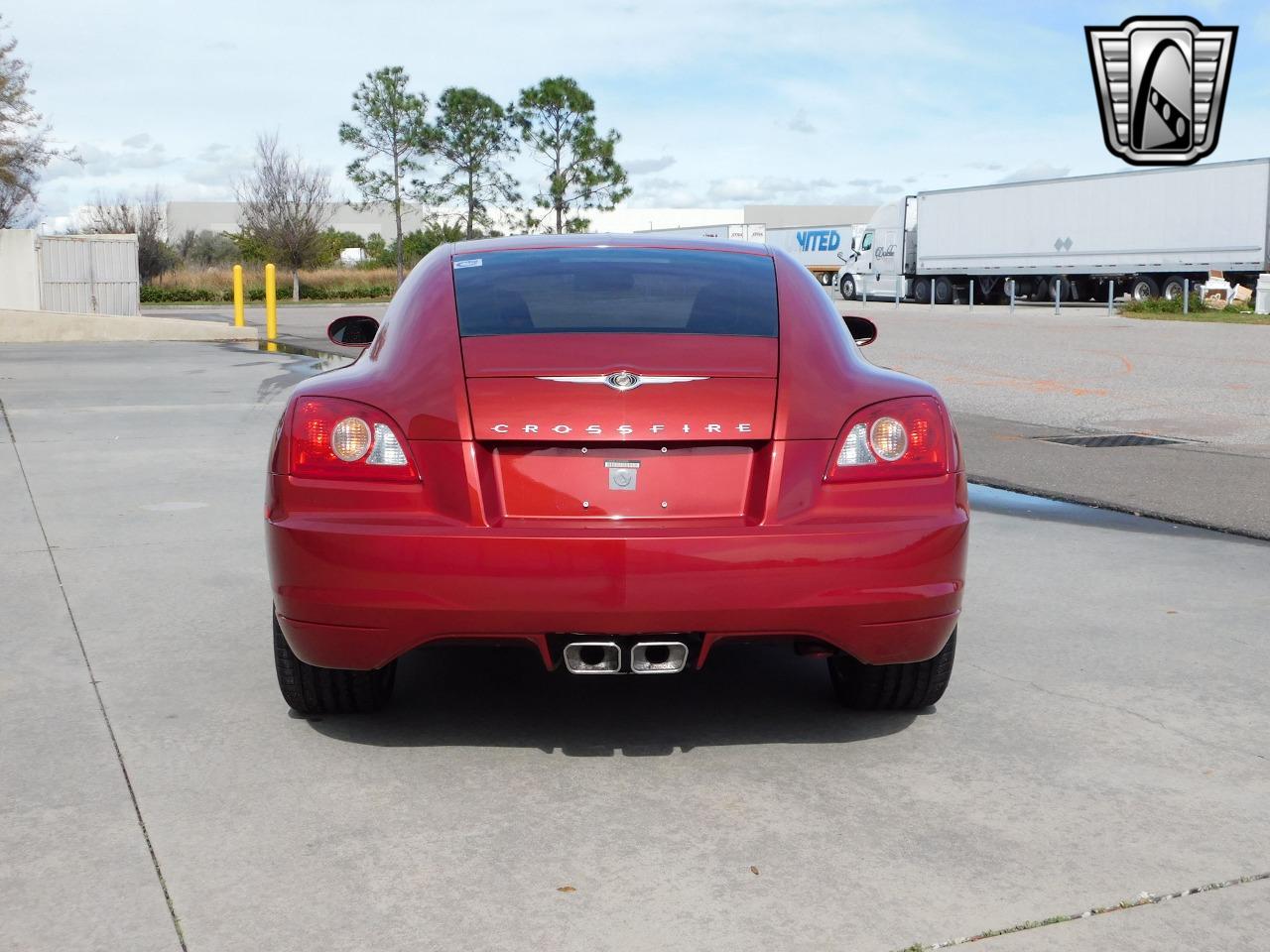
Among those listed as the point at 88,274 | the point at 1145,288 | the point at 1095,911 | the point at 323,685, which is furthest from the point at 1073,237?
the point at 1095,911

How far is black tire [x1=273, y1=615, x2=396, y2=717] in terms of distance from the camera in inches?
169

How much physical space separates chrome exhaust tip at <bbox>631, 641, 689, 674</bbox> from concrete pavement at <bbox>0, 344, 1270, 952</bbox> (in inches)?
11.6

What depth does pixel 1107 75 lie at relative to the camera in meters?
23.0

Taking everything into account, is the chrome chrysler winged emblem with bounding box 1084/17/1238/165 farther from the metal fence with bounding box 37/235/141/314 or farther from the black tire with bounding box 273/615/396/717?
the black tire with bounding box 273/615/396/717

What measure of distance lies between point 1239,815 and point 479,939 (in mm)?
1911

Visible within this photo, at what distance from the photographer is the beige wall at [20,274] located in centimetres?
2933

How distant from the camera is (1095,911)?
3078 mm

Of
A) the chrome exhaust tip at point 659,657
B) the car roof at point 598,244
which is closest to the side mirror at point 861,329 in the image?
the car roof at point 598,244

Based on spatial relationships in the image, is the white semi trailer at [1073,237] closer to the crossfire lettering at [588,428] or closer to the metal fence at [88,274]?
the metal fence at [88,274]

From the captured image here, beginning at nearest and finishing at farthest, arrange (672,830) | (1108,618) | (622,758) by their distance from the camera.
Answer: (672,830)
(622,758)
(1108,618)

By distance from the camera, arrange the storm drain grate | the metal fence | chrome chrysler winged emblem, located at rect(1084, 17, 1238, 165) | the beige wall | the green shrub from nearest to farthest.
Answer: the storm drain grate, chrome chrysler winged emblem, located at rect(1084, 17, 1238, 165), the beige wall, the metal fence, the green shrub

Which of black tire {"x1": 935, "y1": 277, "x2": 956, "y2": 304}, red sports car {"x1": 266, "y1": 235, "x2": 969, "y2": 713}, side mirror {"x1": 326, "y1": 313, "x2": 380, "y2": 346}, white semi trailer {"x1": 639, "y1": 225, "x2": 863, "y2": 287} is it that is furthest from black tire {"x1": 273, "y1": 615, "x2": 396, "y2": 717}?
white semi trailer {"x1": 639, "y1": 225, "x2": 863, "y2": 287}

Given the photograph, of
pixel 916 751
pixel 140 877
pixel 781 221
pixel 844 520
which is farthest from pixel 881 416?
pixel 781 221

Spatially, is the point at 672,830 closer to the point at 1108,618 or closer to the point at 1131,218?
the point at 1108,618
